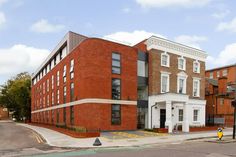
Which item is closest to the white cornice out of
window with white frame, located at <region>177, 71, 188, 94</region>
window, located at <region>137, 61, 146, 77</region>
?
window, located at <region>137, 61, 146, 77</region>

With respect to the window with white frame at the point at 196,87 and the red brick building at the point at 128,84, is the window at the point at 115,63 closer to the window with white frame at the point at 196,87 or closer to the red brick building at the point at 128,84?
the red brick building at the point at 128,84

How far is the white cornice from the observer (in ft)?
102

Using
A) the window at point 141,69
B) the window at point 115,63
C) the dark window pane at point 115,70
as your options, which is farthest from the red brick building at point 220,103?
the window at point 115,63

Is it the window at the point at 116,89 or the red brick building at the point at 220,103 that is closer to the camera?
the window at the point at 116,89

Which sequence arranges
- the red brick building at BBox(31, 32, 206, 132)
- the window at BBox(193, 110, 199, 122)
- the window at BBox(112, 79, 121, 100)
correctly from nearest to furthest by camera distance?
the red brick building at BBox(31, 32, 206, 132)
the window at BBox(112, 79, 121, 100)
the window at BBox(193, 110, 199, 122)

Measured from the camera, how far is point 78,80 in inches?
1131

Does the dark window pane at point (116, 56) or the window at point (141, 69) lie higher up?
the dark window pane at point (116, 56)

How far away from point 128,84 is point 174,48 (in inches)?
341

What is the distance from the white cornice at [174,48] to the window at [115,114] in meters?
8.96

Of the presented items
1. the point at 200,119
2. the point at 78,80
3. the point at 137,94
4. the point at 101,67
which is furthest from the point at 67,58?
the point at 200,119

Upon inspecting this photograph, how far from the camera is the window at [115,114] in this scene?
27578 mm

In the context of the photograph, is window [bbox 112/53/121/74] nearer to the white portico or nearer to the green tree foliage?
the white portico

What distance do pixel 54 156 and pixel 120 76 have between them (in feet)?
54.3

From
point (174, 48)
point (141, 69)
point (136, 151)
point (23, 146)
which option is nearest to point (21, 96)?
point (141, 69)
